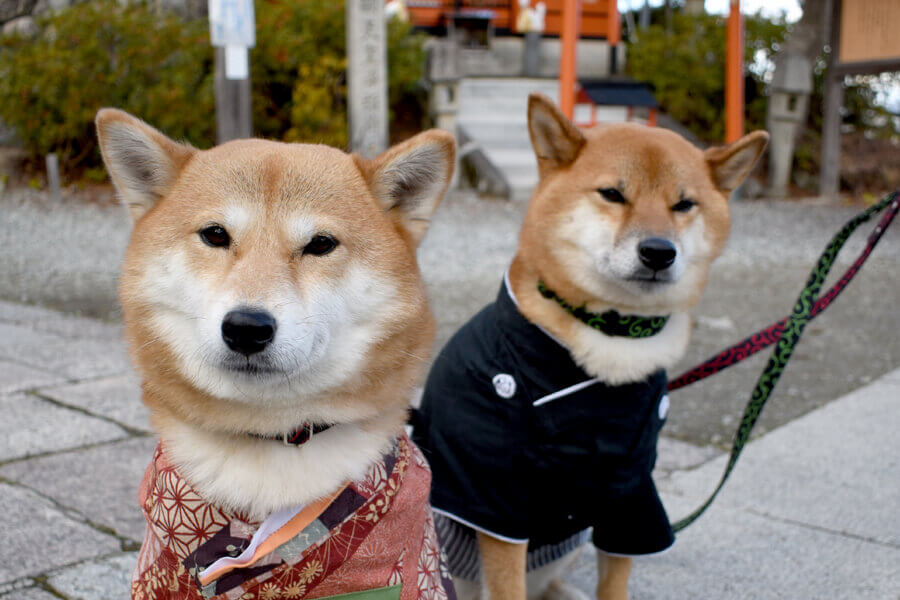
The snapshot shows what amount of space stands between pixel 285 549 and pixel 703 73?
1246cm

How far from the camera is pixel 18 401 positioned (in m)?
3.95

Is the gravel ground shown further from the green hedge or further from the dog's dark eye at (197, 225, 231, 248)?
the dog's dark eye at (197, 225, 231, 248)

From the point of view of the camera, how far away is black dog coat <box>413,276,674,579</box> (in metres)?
2.23

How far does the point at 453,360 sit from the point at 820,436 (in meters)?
2.15

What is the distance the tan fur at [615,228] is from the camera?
93.7 inches

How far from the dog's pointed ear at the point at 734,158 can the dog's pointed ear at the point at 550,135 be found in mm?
407

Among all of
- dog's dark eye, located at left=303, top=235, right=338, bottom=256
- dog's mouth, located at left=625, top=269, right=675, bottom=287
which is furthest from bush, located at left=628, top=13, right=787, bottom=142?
dog's dark eye, located at left=303, top=235, right=338, bottom=256

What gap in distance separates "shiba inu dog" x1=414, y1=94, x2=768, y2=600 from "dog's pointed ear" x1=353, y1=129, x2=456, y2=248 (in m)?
0.55

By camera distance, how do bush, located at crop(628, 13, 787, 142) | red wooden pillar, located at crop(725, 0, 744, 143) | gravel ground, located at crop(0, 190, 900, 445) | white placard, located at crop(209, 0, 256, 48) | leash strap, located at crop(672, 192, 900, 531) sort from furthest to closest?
bush, located at crop(628, 13, 787, 142)
red wooden pillar, located at crop(725, 0, 744, 143)
white placard, located at crop(209, 0, 256, 48)
gravel ground, located at crop(0, 190, 900, 445)
leash strap, located at crop(672, 192, 900, 531)

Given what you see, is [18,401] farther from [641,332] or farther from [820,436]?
[820,436]

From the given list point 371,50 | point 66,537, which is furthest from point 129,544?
point 371,50

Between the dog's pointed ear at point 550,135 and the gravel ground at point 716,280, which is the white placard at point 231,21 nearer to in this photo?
the gravel ground at point 716,280

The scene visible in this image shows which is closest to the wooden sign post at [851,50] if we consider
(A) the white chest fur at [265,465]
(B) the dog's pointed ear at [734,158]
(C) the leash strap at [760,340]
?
(C) the leash strap at [760,340]

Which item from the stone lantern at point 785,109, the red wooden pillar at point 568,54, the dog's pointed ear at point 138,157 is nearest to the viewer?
the dog's pointed ear at point 138,157
